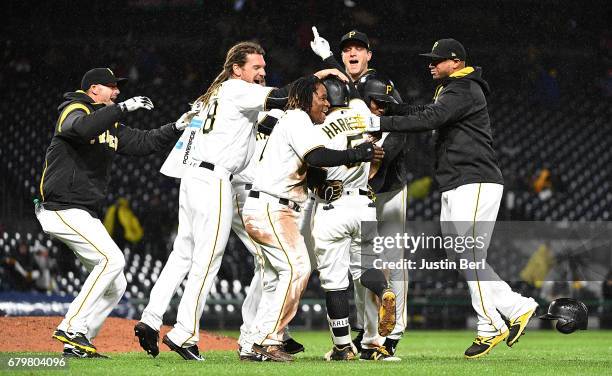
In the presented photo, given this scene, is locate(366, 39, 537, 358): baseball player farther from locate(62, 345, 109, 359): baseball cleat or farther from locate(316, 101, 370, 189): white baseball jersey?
locate(62, 345, 109, 359): baseball cleat

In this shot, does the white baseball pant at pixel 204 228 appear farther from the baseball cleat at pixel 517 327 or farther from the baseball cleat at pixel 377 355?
the baseball cleat at pixel 517 327

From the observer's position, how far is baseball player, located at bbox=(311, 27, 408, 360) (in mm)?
6000

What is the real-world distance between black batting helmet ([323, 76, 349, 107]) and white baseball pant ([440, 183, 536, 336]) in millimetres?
932

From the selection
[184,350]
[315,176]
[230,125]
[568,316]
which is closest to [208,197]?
[230,125]

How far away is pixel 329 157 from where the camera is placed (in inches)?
213

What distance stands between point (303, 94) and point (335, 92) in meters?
0.35

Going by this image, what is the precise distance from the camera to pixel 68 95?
636cm

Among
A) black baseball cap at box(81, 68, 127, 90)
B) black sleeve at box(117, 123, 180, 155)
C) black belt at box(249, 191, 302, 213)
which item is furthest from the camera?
black sleeve at box(117, 123, 180, 155)

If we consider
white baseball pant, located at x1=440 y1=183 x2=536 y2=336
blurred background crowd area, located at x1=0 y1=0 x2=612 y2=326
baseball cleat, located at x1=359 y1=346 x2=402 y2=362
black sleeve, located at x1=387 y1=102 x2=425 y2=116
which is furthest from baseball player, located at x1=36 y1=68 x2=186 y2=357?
blurred background crowd area, located at x1=0 y1=0 x2=612 y2=326

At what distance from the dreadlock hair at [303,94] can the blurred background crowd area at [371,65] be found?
24.7 feet

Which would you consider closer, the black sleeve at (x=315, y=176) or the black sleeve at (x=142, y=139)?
the black sleeve at (x=315, y=176)

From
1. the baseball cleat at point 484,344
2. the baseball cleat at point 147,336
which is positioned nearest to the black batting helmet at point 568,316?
the baseball cleat at point 484,344

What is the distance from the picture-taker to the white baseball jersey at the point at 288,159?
5.54 m

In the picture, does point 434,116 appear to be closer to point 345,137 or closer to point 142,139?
point 345,137
